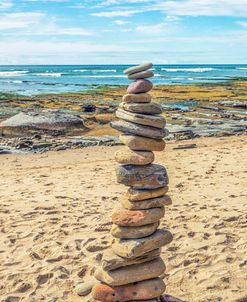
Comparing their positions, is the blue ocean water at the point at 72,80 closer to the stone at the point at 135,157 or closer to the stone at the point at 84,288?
the stone at the point at 84,288

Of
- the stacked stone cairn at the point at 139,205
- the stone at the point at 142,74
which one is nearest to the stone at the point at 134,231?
the stacked stone cairn at the point at 139,205

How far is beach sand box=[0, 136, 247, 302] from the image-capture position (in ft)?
26.1

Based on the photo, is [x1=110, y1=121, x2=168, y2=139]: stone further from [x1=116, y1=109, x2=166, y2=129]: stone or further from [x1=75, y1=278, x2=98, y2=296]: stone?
[x1=75, y1=278, x2=98, y2=296]: stone

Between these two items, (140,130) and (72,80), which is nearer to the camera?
(140,130)

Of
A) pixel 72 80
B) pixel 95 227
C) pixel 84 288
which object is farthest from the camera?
pixel 72 80

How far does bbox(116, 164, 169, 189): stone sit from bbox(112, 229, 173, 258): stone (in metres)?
0.60

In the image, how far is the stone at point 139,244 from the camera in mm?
6516

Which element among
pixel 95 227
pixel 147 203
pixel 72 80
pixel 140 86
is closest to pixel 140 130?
pixel 140 86

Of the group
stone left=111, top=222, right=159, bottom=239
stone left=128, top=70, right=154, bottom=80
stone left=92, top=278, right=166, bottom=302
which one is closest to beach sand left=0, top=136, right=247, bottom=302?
stone left=92, top=278, right=166, bottom=302

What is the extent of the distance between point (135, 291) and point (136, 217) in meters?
0.88

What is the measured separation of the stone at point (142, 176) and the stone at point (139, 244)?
60cm

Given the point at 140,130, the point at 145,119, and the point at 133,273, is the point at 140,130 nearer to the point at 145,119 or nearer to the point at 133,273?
the point at 145,119

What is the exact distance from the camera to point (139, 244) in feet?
21.4

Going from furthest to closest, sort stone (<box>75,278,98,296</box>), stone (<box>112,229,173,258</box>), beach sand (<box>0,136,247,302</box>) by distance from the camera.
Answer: beach sand (<box>0,136,247,302</box>)
stone (<box>75,278,98,296</box>)
stone (<box>112,229,173,258</box>)
